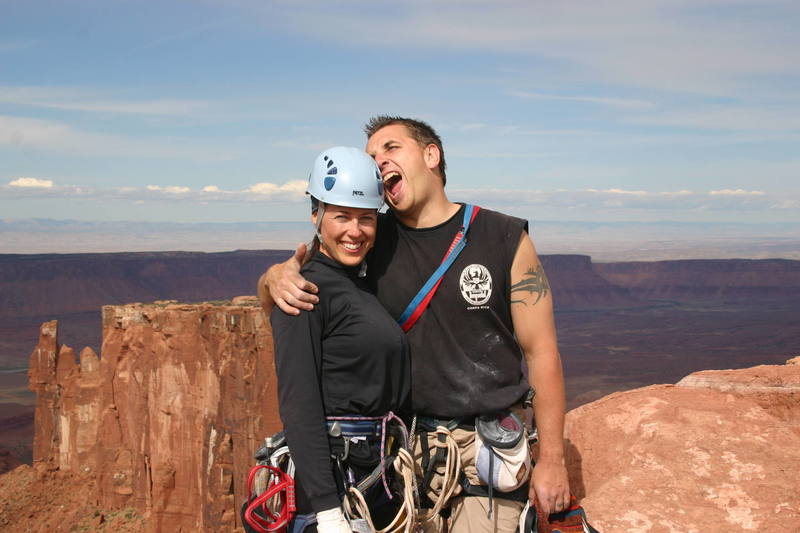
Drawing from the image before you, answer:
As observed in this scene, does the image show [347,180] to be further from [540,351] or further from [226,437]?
[226,437]

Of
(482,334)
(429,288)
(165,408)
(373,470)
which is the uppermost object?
(429,288)

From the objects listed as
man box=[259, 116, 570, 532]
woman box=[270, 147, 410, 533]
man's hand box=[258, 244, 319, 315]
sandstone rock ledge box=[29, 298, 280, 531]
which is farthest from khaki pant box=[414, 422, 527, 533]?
sandstone rock ledge box=[29, 298, 280, 531]

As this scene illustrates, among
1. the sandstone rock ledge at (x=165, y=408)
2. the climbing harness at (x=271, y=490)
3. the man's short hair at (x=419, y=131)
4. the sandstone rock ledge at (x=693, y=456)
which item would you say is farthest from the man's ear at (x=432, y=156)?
the sandstone rock ledge at (x=165, y=408)

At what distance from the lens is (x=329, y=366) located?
3.63 m

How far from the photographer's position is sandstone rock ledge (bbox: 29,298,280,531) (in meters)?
25.1

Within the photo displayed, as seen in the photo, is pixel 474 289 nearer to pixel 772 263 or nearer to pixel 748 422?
pixel 748 422

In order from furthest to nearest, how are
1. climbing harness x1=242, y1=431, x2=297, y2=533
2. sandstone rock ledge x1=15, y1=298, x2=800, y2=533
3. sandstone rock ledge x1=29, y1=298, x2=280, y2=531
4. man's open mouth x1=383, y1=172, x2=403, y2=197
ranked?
sandstone rock ledge x1=29, y1=298, x2=280, y2=531, sandstone rock ledge x1=15, y1=298, x2=800, y2=533, man's open mouth x1=383, y1=172, x2=403, y2=197, climbing harness x1=242, y1=431, x2=297, y2=533

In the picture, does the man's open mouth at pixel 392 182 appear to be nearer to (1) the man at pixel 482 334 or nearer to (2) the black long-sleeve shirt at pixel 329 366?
(1) the man at pixel 482 334

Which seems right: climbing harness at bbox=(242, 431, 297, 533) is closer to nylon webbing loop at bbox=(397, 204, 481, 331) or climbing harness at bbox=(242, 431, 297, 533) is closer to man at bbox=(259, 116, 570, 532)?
man at bbox=(259, 116, 570, 532)

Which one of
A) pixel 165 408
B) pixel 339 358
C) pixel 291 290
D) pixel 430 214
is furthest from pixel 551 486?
pixel 165 408

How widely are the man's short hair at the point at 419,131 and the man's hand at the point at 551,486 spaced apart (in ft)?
5.62

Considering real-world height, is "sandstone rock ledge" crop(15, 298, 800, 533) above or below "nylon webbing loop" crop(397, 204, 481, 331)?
below

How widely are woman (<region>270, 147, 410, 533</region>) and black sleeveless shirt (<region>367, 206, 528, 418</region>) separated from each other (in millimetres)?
193

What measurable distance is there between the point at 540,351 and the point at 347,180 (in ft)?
4.61
